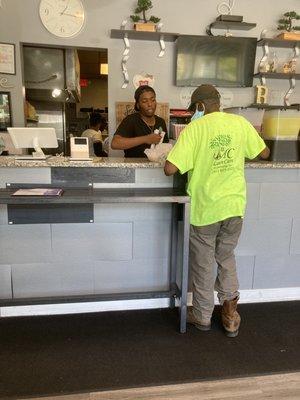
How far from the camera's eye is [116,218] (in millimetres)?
2307

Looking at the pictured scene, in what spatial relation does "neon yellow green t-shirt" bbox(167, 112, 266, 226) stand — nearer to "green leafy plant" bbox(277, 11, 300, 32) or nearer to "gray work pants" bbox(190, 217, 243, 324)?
"gray work pants" bbox(190, 217, 243, 324)

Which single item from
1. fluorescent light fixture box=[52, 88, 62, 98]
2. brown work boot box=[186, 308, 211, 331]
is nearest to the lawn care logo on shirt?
brown work boot box=[186, 308, 211, 331]

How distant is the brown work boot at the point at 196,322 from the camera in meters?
2.16

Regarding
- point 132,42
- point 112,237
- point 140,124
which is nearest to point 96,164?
point 112,237

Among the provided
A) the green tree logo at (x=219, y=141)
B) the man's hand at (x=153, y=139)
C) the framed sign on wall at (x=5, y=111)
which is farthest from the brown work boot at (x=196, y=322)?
the framed sign on wall at (x=5, y=111)

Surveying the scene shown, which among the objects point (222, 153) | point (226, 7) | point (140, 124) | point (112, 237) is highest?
point (226, 7)

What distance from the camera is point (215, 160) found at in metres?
1.90

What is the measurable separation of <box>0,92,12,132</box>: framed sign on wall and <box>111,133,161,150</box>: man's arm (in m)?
1.66

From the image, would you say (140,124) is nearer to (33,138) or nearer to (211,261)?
(33,138)

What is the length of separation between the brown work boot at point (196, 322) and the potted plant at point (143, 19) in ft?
9.03

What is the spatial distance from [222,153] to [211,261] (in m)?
0.65

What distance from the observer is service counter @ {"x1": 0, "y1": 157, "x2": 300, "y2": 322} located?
221 cm

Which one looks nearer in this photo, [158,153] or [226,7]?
[158,153]

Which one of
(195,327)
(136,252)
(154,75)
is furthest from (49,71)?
(195,327)
